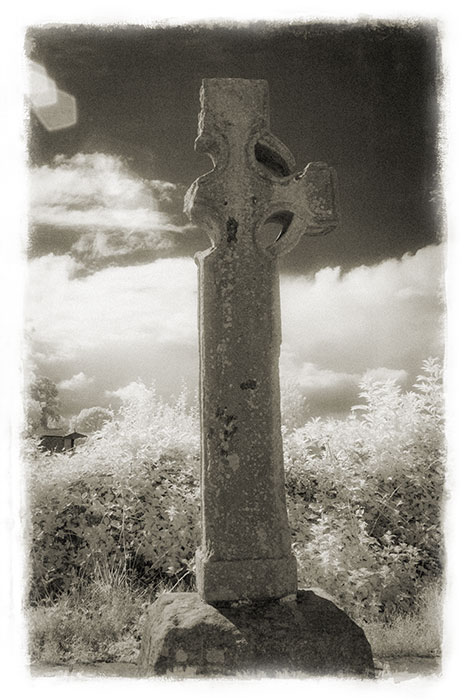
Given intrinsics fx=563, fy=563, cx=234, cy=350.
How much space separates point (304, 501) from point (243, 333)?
114 inches

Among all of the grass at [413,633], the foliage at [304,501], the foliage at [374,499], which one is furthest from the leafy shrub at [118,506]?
the grass at [413,633]

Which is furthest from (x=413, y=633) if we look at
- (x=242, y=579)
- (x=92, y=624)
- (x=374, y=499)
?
(x=92, y=624)

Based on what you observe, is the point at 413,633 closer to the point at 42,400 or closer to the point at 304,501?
the point at 304,501

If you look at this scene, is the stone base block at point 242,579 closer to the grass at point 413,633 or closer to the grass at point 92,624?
the grass at point 413,633

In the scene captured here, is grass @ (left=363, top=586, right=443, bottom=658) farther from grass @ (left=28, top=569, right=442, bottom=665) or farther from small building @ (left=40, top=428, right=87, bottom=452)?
small building @ (left=40, top=428, right=87, bottom=452)

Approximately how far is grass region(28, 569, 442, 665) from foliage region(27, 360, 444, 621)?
7.8 inches

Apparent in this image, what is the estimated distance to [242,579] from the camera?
282 cm

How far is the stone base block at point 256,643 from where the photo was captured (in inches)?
100

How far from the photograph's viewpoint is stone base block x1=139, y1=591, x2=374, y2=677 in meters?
2.54

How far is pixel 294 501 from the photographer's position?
530cm

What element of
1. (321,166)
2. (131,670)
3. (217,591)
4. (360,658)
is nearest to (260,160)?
(321,166)

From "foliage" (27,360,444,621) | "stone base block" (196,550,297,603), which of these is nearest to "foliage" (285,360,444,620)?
"foliage" (27,360,444,621)

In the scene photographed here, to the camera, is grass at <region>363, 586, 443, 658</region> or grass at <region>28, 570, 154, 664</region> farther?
grass at <region>28, 570, 154, 664</region>

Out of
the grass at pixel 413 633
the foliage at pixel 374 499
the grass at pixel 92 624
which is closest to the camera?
the grass at pixel 413 633
